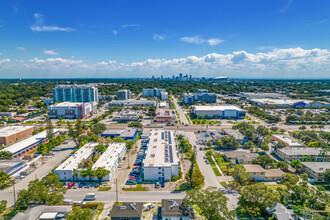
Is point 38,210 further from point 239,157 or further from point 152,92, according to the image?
point 152,92

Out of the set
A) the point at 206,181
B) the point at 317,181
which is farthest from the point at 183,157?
the point at 317,181

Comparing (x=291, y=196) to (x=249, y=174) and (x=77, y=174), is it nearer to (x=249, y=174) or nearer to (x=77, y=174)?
(x=249, y=174)

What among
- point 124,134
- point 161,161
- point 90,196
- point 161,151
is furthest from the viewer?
point 124,134

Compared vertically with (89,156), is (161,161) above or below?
above

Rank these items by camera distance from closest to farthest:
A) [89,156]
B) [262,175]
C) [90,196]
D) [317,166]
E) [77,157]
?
[90,196] → [262,175] → [317,166] → [77,157] → [89,156]

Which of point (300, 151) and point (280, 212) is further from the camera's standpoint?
point (300, 151)

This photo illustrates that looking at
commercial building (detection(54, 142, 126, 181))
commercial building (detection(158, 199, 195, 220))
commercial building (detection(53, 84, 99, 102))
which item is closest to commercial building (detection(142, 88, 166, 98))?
commercial building (detection(53, 84, 99, 102))

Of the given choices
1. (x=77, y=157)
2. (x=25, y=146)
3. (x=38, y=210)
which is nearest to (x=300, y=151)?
(x=77, y=157)
